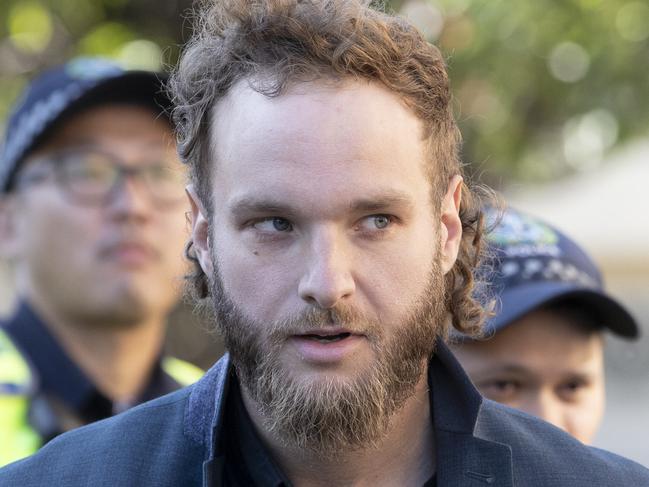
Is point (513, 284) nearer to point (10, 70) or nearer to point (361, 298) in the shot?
point (361, 298)

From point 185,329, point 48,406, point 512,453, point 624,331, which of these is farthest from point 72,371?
point 185,329

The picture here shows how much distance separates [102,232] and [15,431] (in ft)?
2.88

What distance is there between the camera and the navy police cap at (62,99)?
4.80 metres

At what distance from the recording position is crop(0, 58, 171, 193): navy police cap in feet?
15.8

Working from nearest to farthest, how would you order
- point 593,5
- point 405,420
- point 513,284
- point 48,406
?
1. point 405,420
2. point 513,284
3. point 48,406
4. point 593,5

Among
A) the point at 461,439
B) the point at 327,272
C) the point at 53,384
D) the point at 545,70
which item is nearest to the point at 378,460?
the point at 461,439

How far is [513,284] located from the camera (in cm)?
395

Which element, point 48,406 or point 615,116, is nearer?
point 48,406

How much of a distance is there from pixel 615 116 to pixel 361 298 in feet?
17.3

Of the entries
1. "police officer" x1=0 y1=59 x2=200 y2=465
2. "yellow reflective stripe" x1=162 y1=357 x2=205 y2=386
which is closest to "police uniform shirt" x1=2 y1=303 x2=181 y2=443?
"police officer" x1=0 y1=59 x2=200 y2=465

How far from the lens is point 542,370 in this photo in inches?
152

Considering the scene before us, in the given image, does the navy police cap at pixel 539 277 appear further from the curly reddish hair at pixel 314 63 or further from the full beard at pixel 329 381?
the full beard at pixel 329 381

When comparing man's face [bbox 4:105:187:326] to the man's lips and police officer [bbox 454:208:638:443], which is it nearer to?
police officer [bbox 454:208:638:443]

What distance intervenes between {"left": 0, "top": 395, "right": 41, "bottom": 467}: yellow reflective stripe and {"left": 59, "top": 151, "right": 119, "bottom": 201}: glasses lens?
34.0 inches
